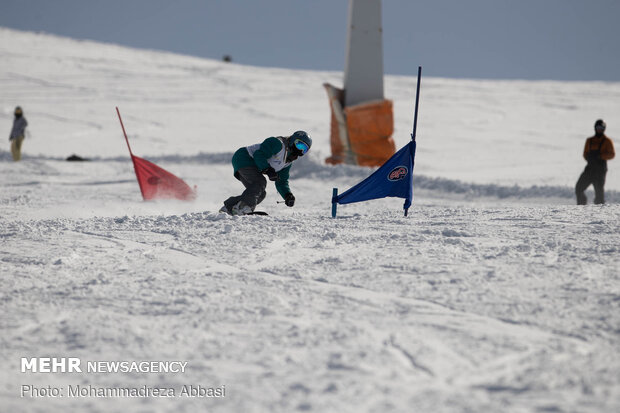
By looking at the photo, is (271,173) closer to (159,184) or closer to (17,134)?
(159,184)

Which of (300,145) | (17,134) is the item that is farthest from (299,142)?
(17,134)

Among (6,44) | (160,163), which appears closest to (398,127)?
(160,163)

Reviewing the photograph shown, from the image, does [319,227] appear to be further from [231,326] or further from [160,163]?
[160,163]

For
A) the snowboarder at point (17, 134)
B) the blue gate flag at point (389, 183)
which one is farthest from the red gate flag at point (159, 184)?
the snowboarder at point (17, 134)

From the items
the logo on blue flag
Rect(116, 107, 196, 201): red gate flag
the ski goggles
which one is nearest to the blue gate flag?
the logo on blue flag

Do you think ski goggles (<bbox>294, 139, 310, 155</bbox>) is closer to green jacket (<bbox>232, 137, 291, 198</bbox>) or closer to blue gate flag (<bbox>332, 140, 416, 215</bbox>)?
green jacket (<bbox>232, 137, 291, 198</bbox>)

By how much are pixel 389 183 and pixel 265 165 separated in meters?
1.38

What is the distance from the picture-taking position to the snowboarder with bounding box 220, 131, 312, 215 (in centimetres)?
679

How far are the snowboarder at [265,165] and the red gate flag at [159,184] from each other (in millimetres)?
2644

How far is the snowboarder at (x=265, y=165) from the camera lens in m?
6.79

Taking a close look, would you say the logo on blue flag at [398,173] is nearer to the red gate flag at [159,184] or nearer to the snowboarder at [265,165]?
the snowboarder at [265,165]

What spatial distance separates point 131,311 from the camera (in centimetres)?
386

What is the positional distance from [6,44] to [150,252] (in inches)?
1693

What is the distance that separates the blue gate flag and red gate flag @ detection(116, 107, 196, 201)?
383cm
